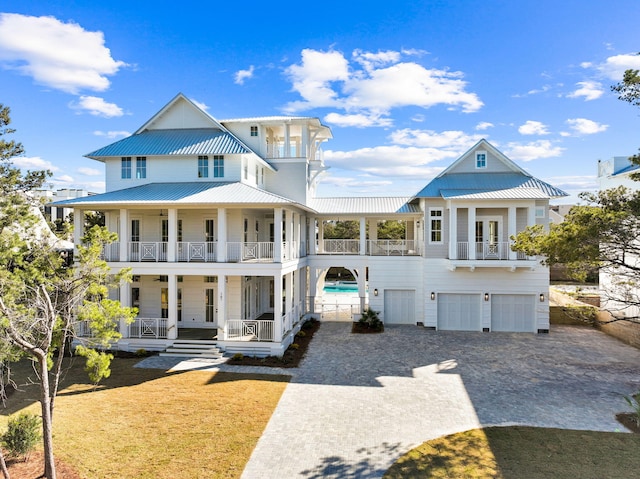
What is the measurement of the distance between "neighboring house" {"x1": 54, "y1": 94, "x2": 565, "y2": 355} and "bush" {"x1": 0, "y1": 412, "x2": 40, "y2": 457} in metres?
8.31

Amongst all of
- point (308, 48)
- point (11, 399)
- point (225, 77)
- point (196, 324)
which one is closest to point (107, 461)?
point (11, 399)

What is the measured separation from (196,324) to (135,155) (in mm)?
9207

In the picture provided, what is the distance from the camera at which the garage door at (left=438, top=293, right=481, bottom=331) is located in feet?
69.8

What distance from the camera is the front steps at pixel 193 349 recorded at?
52.6ft

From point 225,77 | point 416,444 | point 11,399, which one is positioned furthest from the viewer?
point 225,77

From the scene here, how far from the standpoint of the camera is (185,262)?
55.8 ft

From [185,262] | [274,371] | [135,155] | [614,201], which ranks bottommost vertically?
[274,371]

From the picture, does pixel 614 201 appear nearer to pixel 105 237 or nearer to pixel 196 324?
pixel 105 237

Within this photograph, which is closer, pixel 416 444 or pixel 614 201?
pixel 416 444

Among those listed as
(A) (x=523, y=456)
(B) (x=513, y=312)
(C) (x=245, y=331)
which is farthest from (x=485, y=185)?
(A) (x=523, y=456)

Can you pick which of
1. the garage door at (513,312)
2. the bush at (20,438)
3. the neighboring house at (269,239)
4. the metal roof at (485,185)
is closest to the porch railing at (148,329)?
the neighboring house at (269,239)

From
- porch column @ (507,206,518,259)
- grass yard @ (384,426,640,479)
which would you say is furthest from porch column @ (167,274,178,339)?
porch column @ (507,206,518,259)

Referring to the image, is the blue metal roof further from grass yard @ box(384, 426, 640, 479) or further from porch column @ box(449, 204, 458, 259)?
grass yard @ box(384, 426, 640, 479)

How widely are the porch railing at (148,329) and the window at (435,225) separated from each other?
567 inches
